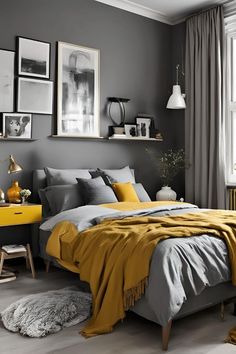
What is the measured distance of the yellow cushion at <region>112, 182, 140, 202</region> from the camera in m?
4.61

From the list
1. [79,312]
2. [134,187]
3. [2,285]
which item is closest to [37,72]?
[134,187]

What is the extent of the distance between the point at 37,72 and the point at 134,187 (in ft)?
5.77

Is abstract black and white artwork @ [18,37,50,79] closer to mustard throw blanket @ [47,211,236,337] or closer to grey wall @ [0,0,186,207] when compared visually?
grey wall @ [0,0,186,207]

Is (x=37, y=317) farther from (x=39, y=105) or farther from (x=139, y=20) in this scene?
(x=139, y=20)

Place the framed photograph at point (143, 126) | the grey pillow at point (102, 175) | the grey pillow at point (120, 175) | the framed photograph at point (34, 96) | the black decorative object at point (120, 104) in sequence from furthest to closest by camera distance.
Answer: the framed photograph at point (143, 126), the black decorative object at point (120, 104), the grey pillow at point (120, 175), the grey pillow at point (102, 175), the framed photograph at point (34, 96)

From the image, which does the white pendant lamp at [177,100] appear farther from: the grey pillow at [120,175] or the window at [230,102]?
the grey pillow at [120,175]

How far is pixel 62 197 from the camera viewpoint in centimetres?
437

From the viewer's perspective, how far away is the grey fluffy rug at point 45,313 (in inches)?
110

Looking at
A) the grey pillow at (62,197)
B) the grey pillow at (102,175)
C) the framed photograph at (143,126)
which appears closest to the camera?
the grey pillow at (62,197)

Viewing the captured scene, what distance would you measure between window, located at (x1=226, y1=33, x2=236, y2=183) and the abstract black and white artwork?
95.4 inches

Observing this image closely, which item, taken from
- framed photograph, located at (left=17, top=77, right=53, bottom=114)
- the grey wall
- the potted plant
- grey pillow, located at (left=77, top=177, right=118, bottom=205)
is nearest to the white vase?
the potted plant

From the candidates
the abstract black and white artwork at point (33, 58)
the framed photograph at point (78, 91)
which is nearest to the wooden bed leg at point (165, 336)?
the framed photograph at point (78, 91)

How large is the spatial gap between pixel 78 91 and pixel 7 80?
927 mm

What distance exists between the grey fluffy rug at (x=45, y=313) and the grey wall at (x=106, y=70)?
180cm
